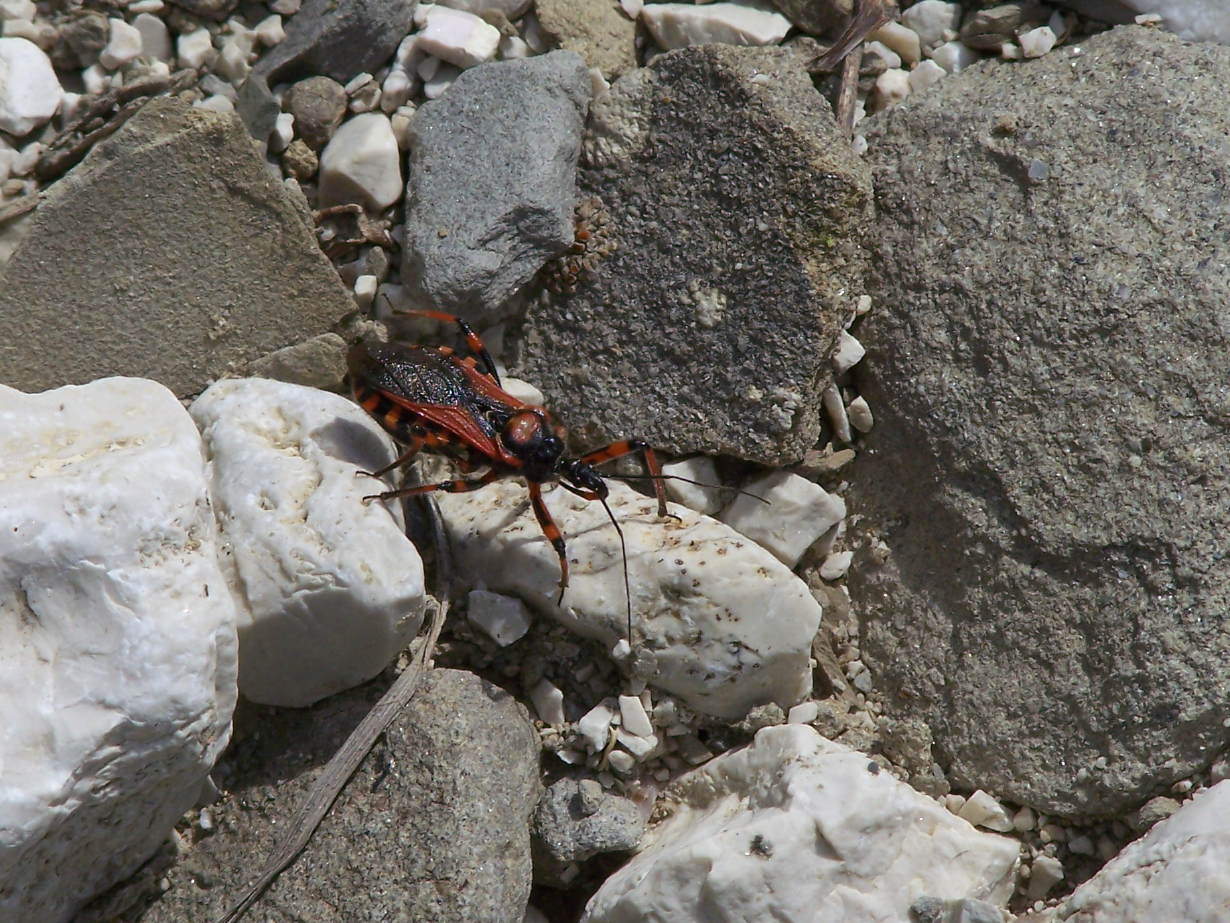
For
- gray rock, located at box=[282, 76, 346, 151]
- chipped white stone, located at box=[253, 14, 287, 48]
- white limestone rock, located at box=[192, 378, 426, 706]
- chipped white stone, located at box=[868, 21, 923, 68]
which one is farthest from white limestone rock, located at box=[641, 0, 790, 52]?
white limestone rock, located at box=[192, 378, 426, 706]

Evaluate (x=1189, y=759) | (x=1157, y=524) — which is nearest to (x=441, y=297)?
(x=1157, y=524)

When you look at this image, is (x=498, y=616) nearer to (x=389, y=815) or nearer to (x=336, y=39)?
(x=389, y=815)

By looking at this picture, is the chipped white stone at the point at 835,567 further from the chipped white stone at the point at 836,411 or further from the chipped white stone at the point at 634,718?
the chipped white stone at the point at 634,718

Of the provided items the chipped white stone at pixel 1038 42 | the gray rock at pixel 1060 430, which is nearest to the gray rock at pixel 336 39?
Answer: the gray rock at pixel 1060 430

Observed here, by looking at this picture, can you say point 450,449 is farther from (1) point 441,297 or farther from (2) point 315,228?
Result: (2) point 315,228

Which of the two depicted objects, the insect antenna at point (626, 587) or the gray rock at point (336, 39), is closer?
the insect antenna at point (626, 587)

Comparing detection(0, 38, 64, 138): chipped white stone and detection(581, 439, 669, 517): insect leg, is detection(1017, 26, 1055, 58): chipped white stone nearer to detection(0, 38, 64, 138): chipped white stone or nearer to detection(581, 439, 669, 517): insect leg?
detection(581, 439, 669, 517): insect leg
